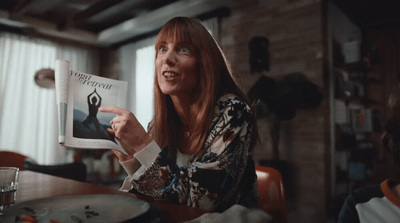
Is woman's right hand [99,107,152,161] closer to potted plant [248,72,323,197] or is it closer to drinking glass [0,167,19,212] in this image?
drinking glass [0,167,19,212]

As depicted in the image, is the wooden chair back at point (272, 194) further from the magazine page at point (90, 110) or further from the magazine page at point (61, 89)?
the magazine page at point (61, 89)

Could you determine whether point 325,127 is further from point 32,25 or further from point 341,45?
point 32,25

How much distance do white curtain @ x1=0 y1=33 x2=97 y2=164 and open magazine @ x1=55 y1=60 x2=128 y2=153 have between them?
4145mm

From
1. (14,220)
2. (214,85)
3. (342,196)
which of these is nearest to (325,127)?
(342,196)

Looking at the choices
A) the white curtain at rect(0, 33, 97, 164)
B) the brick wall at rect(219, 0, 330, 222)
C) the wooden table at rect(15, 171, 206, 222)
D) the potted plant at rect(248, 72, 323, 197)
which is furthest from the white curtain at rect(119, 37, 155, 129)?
the wooden table at rect(15, 171, 206, 222)

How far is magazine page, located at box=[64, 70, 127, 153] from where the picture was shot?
68 centimetres

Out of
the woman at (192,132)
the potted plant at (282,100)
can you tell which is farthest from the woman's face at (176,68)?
the potted plant at (282,100)

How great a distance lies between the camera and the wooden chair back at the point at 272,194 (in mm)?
868

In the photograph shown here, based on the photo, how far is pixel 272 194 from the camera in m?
0.89

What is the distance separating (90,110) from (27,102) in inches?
175

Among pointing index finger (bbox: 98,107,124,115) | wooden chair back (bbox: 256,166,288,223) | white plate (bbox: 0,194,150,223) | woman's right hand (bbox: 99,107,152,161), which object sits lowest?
wooden chair back (bbox: 256,166,288,223)

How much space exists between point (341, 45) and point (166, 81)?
2.58 m

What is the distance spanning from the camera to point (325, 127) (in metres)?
2.74

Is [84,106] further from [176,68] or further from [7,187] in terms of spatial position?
[176,68]
